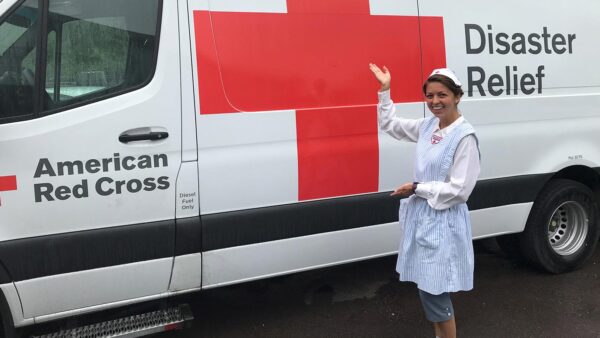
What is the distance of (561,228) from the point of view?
4.09 m

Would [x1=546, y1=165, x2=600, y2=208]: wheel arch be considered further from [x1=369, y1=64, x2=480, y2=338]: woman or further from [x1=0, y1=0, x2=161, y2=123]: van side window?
[x1=0, y1=0, x2=161, y2=123]: van side window

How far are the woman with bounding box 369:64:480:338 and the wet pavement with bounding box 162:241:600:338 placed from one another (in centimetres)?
84

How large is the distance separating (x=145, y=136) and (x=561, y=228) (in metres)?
3.25

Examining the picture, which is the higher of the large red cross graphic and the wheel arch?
the large red cross graphic

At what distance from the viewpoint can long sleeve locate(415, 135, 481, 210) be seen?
231 centimetres

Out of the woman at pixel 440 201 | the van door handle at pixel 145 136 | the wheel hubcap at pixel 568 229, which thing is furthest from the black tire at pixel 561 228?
the van door handle at pixel 145 136

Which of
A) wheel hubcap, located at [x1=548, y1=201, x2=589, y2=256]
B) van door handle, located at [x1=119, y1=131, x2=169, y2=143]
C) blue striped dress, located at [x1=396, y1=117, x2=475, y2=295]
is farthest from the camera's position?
wheel hubcap, located at [x1=548, y1=201, x2=589, y2=256]

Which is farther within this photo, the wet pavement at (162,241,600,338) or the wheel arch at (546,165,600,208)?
the wheel arch at (546,165,600,208)

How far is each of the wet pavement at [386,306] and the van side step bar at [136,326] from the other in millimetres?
521

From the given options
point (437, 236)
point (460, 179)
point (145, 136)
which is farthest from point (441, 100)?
point (145, 136)

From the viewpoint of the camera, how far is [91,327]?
2715 millimetres

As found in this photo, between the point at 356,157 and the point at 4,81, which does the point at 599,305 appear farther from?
the point at 4,81

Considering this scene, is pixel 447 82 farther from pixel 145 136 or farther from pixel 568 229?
pixel 568 229

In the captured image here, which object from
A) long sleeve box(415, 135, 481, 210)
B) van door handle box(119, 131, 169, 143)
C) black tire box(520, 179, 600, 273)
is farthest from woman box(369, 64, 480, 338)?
black tire box(520, 179, 600, 273)
